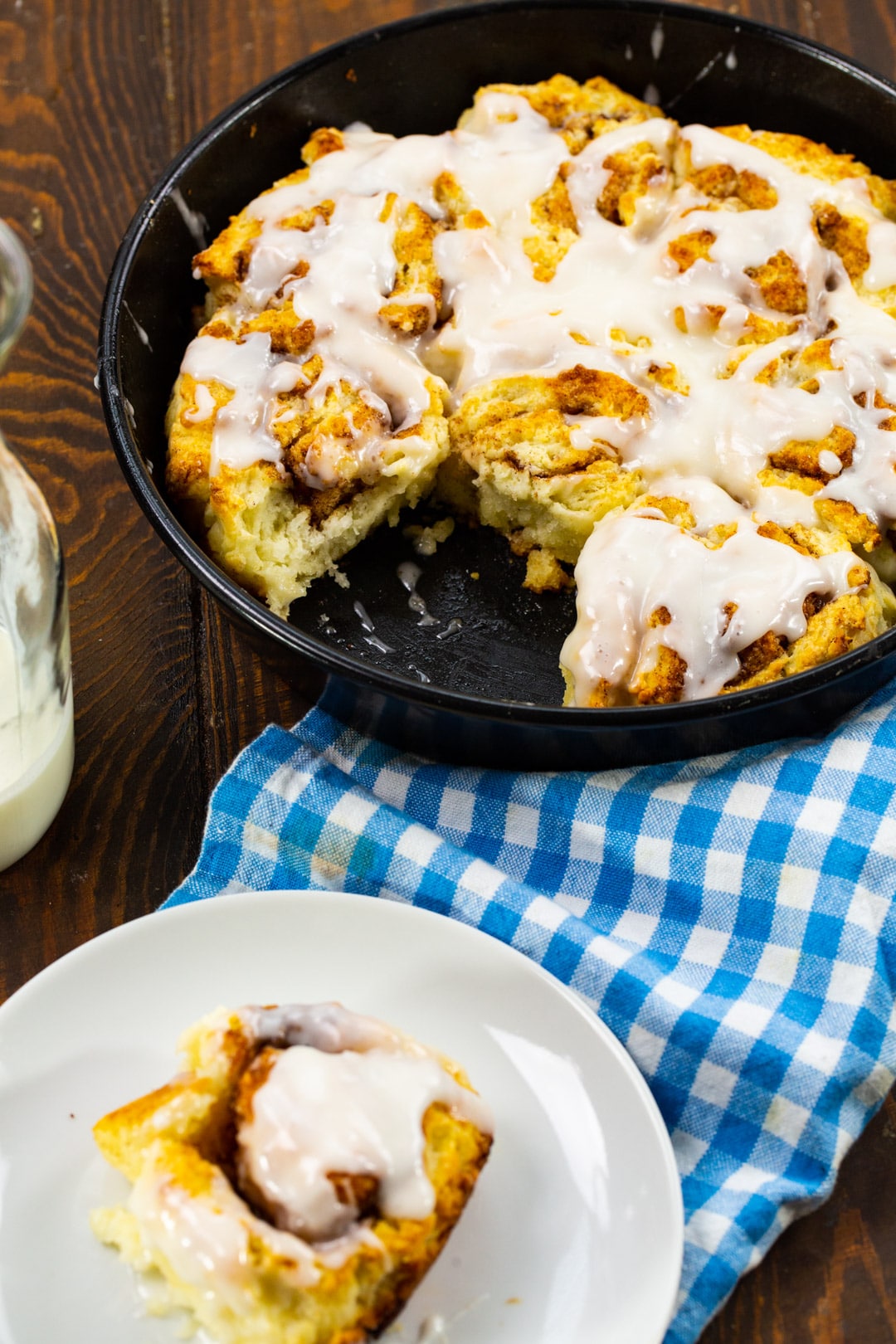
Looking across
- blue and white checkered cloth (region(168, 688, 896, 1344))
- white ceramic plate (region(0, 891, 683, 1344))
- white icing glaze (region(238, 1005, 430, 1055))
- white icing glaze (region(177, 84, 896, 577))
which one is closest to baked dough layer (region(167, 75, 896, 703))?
white icing glaze (region(177, 84, 896, 577))

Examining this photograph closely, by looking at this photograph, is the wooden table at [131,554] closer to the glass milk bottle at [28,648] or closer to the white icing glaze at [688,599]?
the glass milk bottle at [28,648]

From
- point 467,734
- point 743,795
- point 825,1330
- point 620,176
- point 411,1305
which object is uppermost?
point 620,176

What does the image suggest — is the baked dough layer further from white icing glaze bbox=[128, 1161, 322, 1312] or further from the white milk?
white icing glaze bbox=[128, 1161, 322, 1312]

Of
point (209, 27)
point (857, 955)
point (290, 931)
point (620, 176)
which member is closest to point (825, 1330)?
point (857, 955)

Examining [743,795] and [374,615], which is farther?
[374,615]

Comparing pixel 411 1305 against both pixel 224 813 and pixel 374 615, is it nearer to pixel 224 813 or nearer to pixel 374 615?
pixel 224 813

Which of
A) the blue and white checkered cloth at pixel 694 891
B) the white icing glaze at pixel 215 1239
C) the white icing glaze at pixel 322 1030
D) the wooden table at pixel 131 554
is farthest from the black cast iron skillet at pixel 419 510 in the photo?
the white icing glaze at pixel 215 1239
